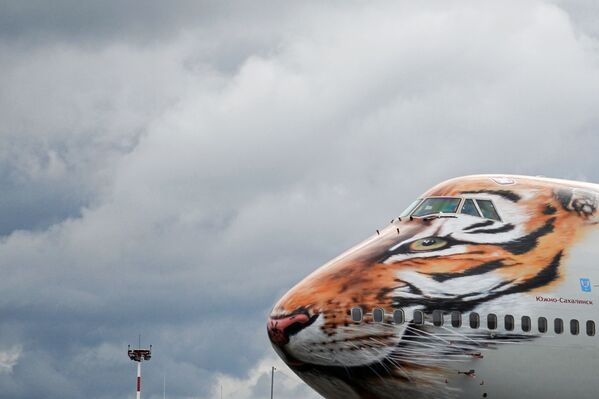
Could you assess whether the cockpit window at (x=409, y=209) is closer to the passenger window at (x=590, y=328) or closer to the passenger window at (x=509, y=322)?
the passenger window at (x=509, y=322)

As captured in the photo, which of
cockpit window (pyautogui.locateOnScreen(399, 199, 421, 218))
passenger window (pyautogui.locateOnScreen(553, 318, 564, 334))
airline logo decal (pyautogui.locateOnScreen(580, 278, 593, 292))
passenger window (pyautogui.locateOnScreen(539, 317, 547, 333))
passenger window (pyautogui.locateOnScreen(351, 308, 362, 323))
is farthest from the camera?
cockpit window (pyautogui.locateOnScreen(399, 199, 421, 218))

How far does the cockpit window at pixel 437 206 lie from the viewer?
4747 cm

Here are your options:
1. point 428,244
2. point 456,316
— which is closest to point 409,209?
point 428,244

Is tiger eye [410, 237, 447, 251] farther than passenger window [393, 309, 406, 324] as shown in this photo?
Yes

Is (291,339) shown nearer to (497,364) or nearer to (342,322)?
(342,322)

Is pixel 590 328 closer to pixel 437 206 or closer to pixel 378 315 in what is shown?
pixel 437 206

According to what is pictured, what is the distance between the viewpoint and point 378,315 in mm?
A: 43281

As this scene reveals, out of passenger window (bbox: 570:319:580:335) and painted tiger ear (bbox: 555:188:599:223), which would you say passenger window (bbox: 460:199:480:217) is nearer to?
painted tiger ear (bbox: 555:188:599:223)

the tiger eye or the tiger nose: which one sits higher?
the tiger eye

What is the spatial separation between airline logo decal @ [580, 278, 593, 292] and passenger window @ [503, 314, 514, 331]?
2.84 m

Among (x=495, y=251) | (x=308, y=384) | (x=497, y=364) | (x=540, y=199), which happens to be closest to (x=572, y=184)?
(x=540, y=199)

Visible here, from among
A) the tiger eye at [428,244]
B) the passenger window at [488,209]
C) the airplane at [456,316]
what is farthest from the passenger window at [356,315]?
the passenger window at [488,209]

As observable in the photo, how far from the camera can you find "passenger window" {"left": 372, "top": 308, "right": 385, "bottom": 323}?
43.2 metres

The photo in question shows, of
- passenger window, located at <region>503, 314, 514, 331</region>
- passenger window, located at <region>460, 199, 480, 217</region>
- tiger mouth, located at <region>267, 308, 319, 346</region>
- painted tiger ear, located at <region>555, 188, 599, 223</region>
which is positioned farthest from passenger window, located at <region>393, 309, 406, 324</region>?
painted tiger ear, located at <region>555, 188, 599, 223</region>
